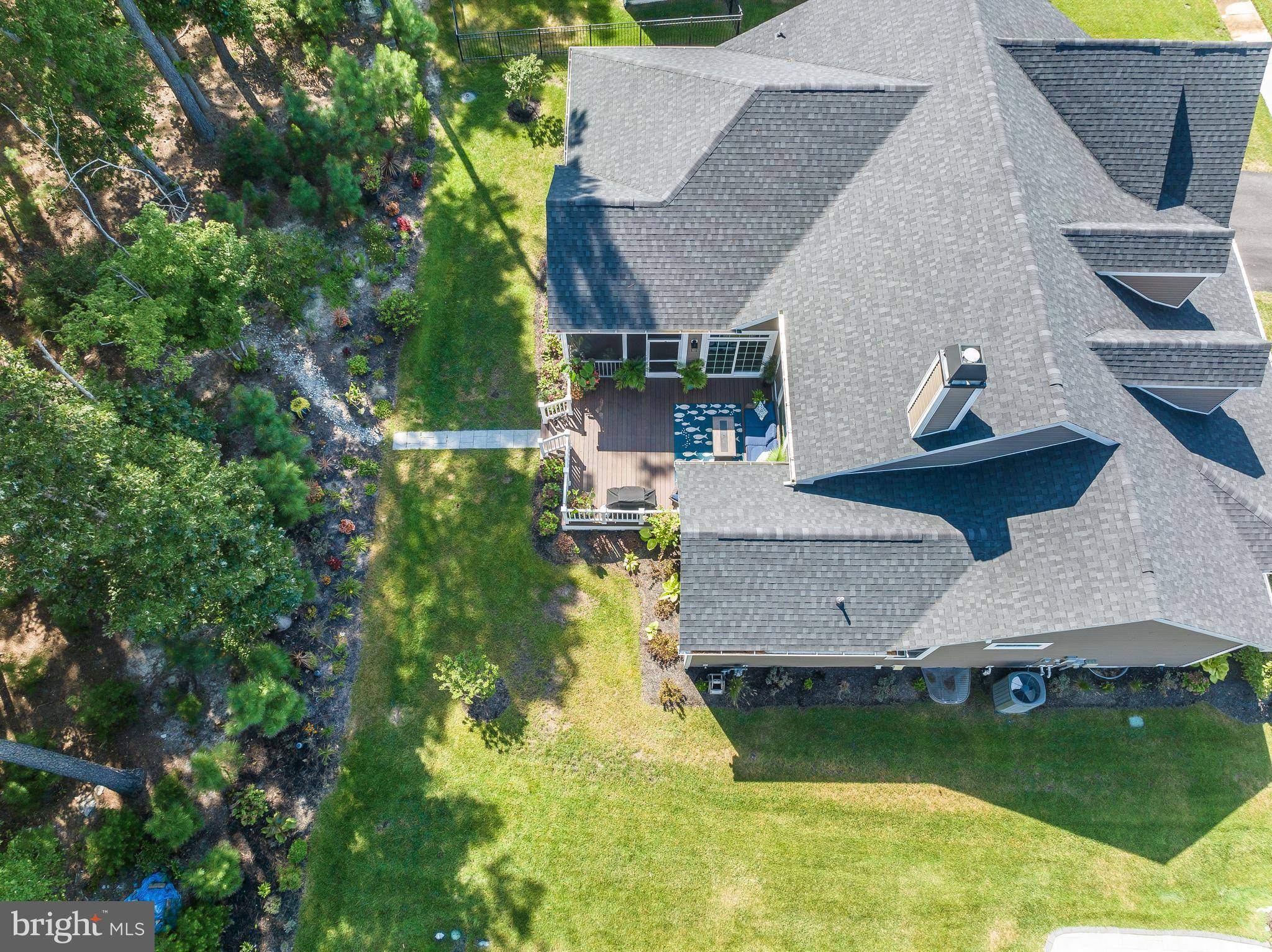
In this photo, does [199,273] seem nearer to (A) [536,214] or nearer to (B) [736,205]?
(A) [536,214]

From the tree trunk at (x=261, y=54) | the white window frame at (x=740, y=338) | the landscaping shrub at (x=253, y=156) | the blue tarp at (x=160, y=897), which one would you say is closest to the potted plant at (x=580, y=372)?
the white window frame at (x=740, y=338)

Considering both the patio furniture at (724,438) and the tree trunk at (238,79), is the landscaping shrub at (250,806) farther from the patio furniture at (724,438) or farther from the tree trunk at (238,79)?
the tree trunk at (238,79)

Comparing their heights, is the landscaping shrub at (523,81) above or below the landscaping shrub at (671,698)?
above

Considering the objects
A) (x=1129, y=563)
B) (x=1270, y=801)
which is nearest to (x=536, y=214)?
(x=1129, y=563)

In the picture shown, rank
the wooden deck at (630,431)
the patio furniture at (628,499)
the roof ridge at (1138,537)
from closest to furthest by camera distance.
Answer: the roof ridge at (1138,537), the patio furniture at (628,499), the wooden deck at (630,431)

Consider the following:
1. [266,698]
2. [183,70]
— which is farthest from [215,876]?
[183,70]
